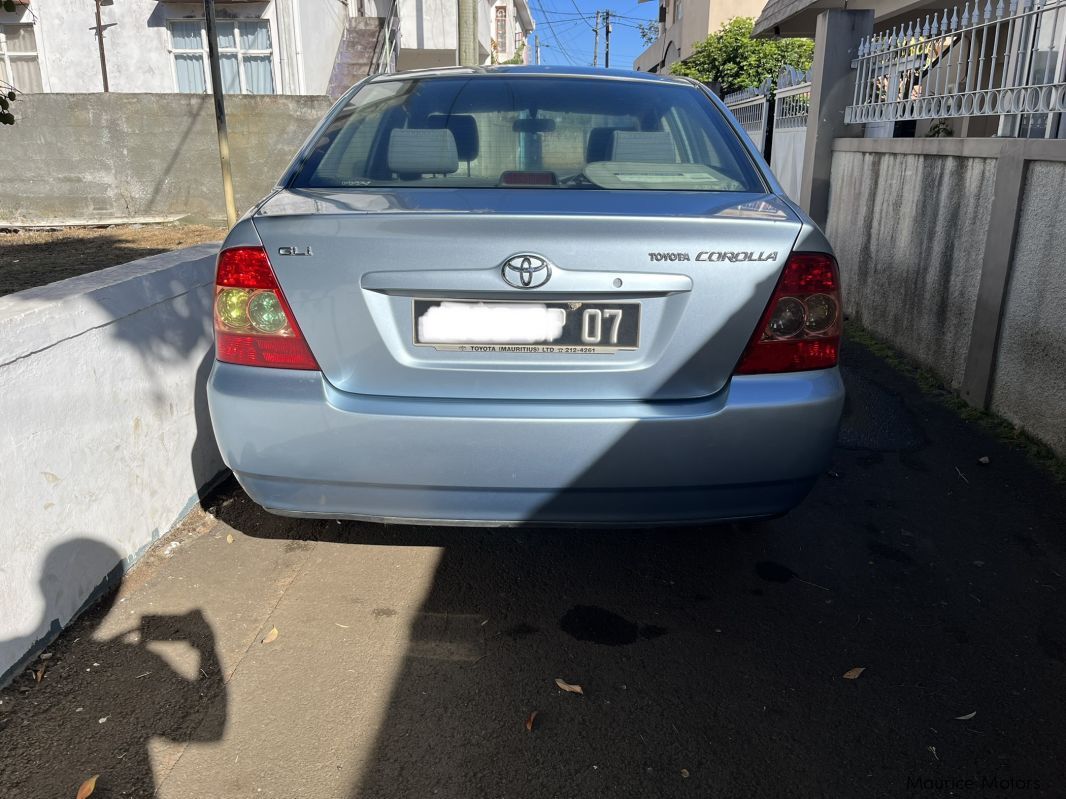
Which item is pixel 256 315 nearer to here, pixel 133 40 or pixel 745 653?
pixel 745 653

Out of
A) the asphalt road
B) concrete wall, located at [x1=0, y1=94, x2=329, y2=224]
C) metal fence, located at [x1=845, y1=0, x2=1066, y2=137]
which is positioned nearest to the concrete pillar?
metal fence, located at [x1=845, y1=0, x2=1066, y2=137]

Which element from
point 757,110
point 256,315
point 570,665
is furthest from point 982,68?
point 757,110

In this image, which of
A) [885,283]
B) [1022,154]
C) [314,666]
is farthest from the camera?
[885,283]

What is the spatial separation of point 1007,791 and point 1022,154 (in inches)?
137

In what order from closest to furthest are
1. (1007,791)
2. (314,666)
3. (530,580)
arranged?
1. (1007,791)
2. (314,666)
3. (530,580)

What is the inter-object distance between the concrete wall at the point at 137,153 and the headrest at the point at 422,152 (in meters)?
10.4

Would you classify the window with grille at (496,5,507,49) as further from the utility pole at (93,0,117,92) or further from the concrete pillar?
the concrete pillar

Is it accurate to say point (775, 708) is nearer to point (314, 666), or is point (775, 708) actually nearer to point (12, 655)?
point (314, 666)

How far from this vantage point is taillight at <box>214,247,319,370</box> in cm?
241

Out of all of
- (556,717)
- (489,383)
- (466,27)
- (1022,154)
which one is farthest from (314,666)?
(466,27)

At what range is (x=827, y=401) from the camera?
2.47 metres

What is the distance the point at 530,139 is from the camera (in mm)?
3223

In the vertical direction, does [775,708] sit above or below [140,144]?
below

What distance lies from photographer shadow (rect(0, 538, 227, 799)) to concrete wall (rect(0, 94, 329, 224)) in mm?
11285
